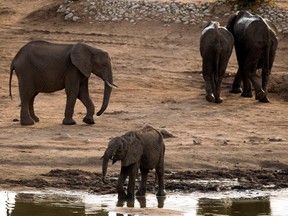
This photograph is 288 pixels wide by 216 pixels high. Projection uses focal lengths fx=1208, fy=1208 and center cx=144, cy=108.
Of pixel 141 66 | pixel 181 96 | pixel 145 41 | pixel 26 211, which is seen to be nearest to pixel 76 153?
pixel 26 211

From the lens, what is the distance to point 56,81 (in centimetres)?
1930

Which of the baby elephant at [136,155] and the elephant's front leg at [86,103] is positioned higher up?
the baby elephant at [136,155]

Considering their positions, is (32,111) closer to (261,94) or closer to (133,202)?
(261,94)

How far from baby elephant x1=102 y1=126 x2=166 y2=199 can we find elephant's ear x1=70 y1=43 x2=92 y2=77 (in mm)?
4655

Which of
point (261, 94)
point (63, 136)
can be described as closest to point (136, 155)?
point (63, 136)

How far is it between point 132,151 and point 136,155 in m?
0.10

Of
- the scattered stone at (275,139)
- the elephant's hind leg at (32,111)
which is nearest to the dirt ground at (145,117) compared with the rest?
the scattered stone at (275,139)

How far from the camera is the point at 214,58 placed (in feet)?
70.3

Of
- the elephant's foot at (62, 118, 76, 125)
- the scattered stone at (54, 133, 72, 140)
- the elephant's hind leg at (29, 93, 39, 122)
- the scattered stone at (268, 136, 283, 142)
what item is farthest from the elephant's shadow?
the elephant's hind leg at (29, 93, 39, 122)

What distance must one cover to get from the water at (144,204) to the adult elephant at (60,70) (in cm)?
446

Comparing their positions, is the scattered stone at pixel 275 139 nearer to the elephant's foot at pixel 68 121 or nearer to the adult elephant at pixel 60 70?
the adult elephant at pixel 60 70

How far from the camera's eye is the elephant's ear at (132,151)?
1391 cm

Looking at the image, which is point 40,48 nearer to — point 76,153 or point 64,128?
point 64,128

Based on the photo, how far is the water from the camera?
1395 centimetres
